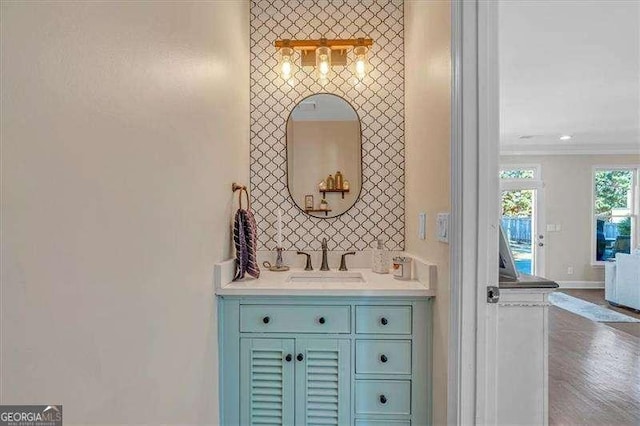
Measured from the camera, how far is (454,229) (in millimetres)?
1215

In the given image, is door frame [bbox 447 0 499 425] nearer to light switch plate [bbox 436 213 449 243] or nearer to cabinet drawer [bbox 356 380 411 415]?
light switch plate [bbox 436 213 449 243]

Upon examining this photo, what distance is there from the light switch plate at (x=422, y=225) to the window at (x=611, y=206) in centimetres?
605

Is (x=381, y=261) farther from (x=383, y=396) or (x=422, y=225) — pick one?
(x=383, y=396)

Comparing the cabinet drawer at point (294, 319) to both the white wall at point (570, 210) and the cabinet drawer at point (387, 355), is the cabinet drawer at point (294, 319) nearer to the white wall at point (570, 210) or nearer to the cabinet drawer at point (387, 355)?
the cabinet drawer at point (387, 355)

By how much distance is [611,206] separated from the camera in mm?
5871

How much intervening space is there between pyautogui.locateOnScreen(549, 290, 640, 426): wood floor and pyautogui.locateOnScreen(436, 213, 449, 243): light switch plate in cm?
170

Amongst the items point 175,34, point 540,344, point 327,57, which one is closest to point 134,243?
point 175,34

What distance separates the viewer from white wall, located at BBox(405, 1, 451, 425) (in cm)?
134

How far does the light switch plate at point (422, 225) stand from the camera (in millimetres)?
1655

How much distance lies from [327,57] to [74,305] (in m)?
1.96

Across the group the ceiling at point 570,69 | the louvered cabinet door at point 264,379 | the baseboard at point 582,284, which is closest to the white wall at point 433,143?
the louvered cabinet door at point 264,379

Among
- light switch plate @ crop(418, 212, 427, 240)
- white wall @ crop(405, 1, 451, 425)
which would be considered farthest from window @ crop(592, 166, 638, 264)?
light switch plate @ crop(418, 212, 427, 240)

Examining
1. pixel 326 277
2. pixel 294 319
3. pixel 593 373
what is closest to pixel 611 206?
pixel 593 373

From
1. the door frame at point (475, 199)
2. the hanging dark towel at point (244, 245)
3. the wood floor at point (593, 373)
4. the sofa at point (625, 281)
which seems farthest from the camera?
the sofa at point (625, 281)
